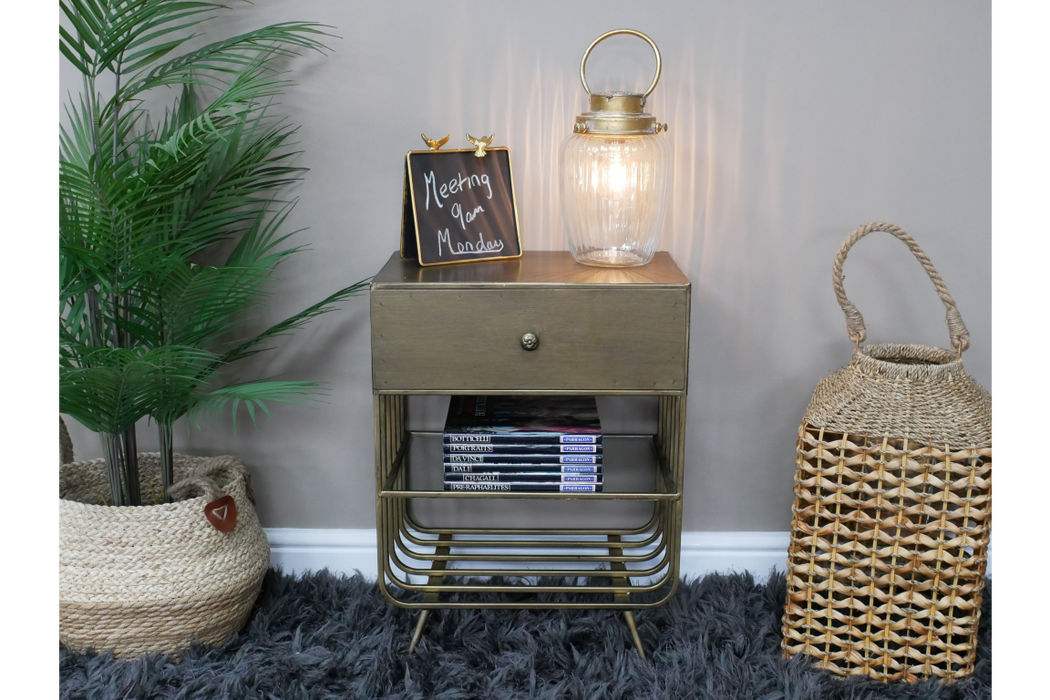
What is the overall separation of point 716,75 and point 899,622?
3.63 ft

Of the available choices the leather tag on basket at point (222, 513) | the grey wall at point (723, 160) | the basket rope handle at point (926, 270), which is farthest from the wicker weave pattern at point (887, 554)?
the leather tag on basket at point (222, 513)

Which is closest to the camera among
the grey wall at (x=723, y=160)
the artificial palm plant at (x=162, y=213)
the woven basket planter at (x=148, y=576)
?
the artificial palm plant at (x=162, y=213)

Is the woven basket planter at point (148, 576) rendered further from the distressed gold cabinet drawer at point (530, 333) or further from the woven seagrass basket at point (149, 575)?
the distressed gold cabinet drawer at point (530, 333)

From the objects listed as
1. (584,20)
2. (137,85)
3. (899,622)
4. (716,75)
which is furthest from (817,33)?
(137,85)

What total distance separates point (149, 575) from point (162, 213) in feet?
2.21

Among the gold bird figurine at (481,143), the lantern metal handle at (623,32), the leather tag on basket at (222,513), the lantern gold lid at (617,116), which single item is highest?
the lantern metal handle at (623,32)

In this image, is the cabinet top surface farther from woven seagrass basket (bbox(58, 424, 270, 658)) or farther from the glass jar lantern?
woven seagrass basket (bbox(58, 424, 270, 658))

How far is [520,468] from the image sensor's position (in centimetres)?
157

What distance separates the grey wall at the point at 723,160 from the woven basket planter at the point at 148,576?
1.04 ft

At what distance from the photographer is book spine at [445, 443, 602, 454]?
1.57 metres

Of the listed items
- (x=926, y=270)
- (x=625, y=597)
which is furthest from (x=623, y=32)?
(x=625, y=597)

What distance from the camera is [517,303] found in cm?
144

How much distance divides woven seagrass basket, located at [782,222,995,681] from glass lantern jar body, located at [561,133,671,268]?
38cm

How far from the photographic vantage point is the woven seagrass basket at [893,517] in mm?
1477
